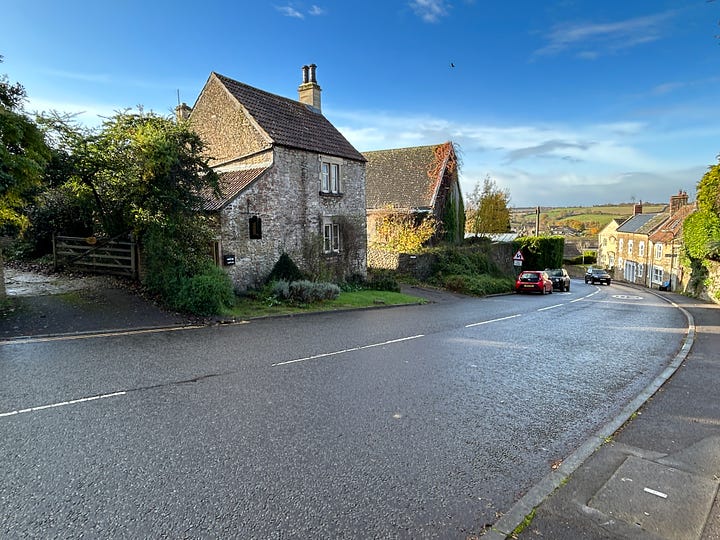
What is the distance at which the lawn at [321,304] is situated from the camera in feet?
46.2

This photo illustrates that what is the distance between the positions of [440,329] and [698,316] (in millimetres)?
12343

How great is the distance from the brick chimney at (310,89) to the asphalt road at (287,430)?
17.9m

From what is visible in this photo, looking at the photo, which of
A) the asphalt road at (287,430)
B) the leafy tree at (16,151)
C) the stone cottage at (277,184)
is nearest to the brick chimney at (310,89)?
the stone cottage at (277,184)

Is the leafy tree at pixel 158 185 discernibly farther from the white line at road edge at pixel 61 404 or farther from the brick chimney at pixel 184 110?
the brick chimney at pixel 184 110

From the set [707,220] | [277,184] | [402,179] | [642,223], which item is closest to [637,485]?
[277,184]

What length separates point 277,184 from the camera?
18.0 meters

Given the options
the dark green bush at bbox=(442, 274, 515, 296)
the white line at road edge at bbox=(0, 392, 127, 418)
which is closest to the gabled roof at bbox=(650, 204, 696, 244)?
the dark green bush at bbox=(442, 274, 515, 296)

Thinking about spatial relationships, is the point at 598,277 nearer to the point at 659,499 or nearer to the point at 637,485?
the point at 637,485

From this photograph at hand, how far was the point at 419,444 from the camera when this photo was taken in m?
4.88

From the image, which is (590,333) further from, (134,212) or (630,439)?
(134,212)

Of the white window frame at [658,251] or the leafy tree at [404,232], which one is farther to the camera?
the white window frame at [658,251]

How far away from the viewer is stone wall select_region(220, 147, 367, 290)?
1634 centimetres

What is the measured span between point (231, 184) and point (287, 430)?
46.4 ft

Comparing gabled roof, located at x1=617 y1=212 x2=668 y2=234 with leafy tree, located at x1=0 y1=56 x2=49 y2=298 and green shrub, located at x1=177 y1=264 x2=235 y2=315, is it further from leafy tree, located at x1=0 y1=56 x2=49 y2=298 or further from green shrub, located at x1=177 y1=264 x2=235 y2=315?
leafy tree, located at x1=0 y1=56 x2=49 y2=298
